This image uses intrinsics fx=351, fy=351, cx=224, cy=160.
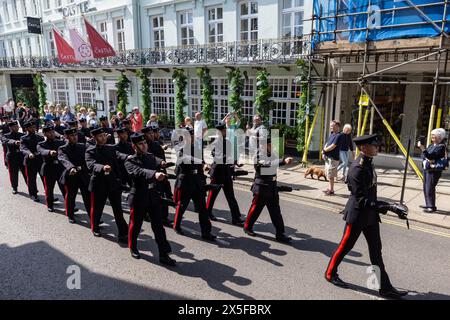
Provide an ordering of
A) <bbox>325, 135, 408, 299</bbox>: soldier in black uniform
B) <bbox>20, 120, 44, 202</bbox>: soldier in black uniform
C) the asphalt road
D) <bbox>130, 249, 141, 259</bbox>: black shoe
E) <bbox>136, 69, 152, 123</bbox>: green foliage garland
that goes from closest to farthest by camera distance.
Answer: <bbox>325, 135, 408, 299</bbox>: soldier in black uniform
the asphalt road
<bbox>130, 249, 141, 259</bbox>: black shoe
<bbox>20, 120, 44, 202</bbox>: soldier in black uniform
<bbox>136, 69, 152, 123</bbox>: green foliage garland

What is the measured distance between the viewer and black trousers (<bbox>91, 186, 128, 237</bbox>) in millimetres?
6273

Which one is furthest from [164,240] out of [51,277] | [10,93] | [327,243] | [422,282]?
[10,93]

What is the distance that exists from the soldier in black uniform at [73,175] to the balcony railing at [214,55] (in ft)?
28.0

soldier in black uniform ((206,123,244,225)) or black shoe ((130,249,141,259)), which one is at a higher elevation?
soldier in black uniform ((206,123,244,225))

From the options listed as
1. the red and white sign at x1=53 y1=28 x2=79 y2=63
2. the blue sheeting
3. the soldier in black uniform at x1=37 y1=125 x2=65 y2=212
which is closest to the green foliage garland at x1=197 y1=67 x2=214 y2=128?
the blue sheeting

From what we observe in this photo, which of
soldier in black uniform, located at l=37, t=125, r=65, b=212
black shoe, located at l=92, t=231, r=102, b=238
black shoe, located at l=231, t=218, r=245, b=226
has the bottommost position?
black shoe, located at l=231, t=218, r=245, b=226

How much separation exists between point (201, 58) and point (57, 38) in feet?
28.3

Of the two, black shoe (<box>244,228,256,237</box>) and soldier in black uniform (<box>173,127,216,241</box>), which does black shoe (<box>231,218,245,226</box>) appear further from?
soldier in black uniform (<box>173,127,216,241</box>)

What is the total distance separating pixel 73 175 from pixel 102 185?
1054 millimetres

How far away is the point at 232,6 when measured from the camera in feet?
49.8

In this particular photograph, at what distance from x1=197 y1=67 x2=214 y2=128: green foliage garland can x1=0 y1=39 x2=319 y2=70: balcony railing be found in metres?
0.45

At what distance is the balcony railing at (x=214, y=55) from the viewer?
1321 cm

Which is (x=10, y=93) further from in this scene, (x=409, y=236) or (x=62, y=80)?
(x=409, y=236)

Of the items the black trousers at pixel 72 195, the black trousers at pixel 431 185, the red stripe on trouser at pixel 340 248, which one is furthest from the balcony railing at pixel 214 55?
the red stripe on trouser at pixel 340 248
